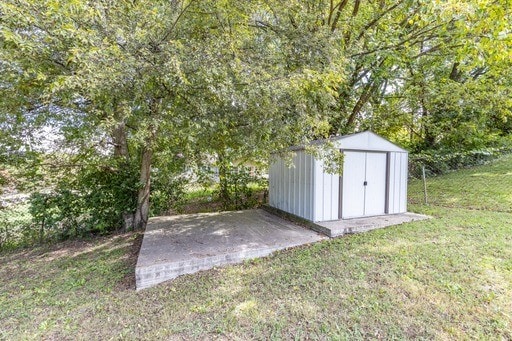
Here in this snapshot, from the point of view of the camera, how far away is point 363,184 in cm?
555

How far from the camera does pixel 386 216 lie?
18.6ft

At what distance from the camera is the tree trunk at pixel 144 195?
5675 millimetres

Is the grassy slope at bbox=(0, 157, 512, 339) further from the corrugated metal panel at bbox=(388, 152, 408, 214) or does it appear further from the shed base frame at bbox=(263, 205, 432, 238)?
the corrugated metal panel at bbox=(388, 152, 408, 214)

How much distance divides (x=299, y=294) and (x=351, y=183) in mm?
3110

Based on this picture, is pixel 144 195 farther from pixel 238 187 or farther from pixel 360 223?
pixel 360 223

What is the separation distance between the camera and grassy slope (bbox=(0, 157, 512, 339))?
2434 mm

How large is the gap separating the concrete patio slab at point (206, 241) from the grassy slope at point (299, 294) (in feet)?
0.58

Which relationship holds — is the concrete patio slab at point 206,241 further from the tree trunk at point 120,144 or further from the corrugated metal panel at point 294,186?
the tree trunk at point 120,144

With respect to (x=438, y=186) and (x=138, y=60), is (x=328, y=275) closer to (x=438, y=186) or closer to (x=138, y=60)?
(x=138, y=60)

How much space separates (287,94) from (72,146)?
3956 millimetres

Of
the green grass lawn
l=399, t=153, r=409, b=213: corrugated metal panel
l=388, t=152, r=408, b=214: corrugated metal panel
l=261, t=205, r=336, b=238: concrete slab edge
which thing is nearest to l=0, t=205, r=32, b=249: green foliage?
l=261, t=205, r=336, b=238: concrete slab edge

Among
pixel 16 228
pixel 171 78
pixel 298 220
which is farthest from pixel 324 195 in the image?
pixel 16 228

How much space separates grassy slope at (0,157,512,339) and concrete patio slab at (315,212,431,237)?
0.29 metres

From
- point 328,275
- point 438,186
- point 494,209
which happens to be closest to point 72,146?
point 328,275
